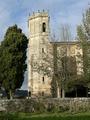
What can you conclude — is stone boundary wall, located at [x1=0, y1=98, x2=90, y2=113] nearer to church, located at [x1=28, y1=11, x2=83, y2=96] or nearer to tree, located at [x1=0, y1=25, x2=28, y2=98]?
tree, located at [x1=0, y1=25, x2=28, y2=98]

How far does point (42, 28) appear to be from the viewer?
306 feet

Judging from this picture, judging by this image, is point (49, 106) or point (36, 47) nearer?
point (49, 106)

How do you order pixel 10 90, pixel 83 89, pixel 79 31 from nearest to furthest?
pixel 79 31
pixel 10 90
pixel 83 89

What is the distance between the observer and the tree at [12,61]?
5938 cm

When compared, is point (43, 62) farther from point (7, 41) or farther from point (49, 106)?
point (49, 106)

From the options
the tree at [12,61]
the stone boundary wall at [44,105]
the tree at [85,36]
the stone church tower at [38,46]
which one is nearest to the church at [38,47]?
the stone church tower at [38,46]

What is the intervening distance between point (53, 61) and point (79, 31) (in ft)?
46.5

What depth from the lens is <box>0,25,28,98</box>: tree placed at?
195ft

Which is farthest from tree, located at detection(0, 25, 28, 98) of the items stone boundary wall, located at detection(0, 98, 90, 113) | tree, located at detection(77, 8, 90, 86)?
stone boundary wall, located at detection(0, 98, 90, 113)

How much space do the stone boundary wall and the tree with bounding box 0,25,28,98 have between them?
21.3 m

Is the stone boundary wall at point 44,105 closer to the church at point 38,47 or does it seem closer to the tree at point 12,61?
the tree at point 12,61

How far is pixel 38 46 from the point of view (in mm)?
88500

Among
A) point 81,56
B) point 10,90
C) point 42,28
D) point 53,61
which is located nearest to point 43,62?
point 53,61

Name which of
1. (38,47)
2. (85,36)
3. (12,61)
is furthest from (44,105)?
(38,47)
